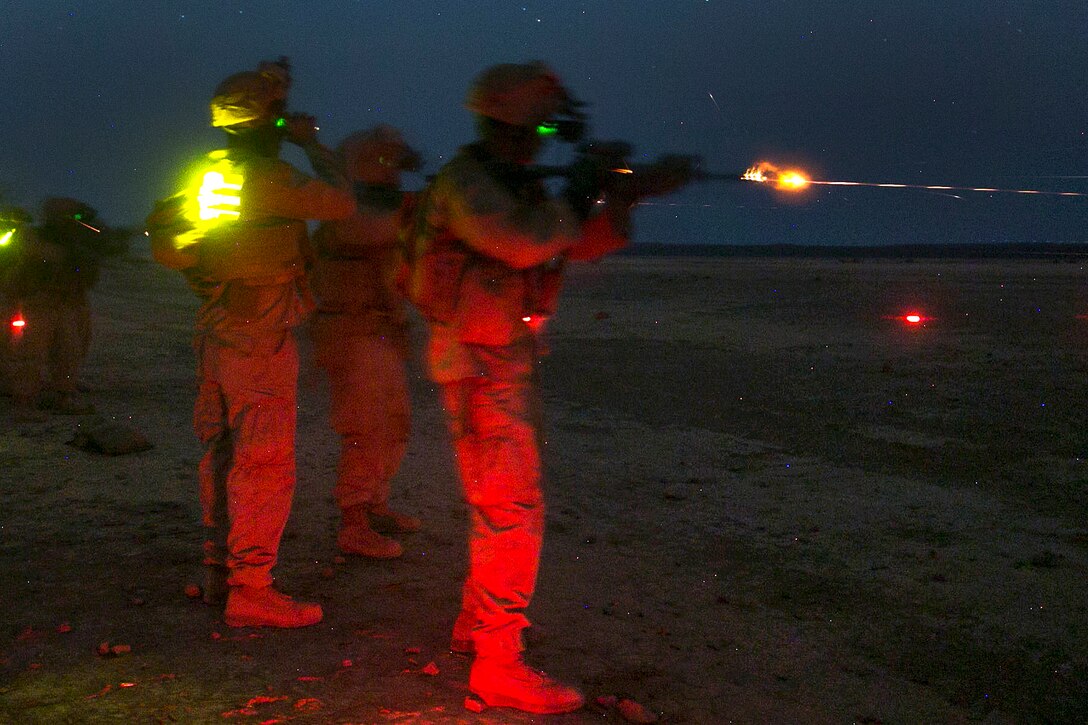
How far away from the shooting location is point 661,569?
15.8ft

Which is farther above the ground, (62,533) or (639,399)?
(639,399)

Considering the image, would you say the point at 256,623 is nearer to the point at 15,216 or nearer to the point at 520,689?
the point at 520,689

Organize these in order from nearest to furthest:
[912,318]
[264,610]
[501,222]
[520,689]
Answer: [501,222], [520,689], [264,610], [912,318]

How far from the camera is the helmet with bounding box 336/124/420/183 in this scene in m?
4.91

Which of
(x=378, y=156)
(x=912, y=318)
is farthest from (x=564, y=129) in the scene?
(x=912, y=318)

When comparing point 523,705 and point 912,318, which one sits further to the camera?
point 912,318

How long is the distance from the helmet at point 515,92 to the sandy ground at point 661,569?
6.50 feet

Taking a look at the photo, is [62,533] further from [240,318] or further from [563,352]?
[563,352]

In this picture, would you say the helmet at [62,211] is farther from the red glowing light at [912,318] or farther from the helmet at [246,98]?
the red glowing light at [912,318]

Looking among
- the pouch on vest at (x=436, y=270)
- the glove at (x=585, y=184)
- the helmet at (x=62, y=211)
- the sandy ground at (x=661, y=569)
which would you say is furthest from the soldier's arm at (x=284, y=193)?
the helmet at (x=62, y=211)

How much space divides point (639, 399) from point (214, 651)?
657 centimetres

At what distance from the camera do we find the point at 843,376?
1096 centimetres

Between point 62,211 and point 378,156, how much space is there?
5.61 m

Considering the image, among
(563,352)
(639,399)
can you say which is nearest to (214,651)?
(639,399)
